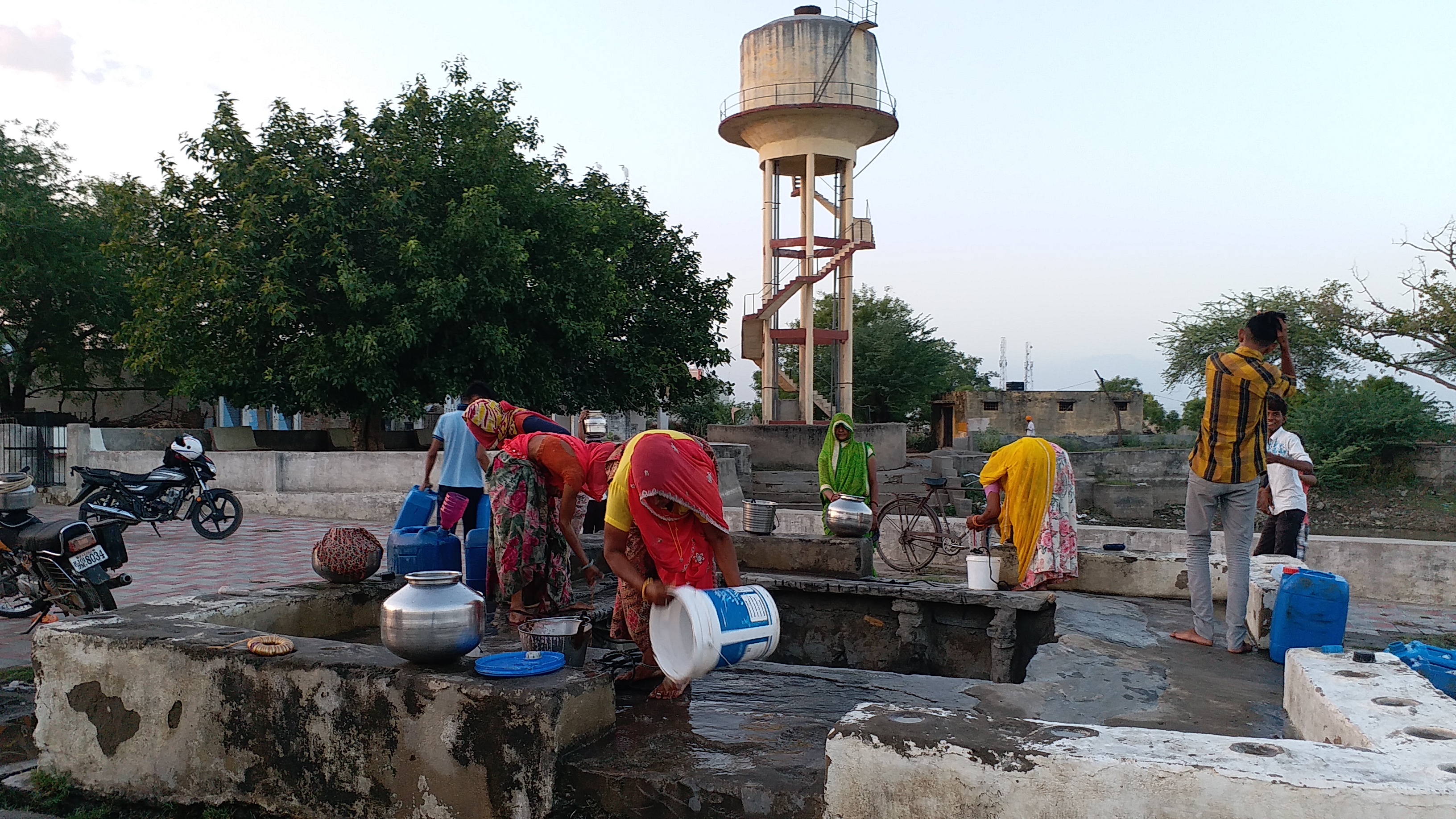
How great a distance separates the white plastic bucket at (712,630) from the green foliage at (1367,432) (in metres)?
23.0

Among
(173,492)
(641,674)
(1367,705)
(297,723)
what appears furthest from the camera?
(173,492)

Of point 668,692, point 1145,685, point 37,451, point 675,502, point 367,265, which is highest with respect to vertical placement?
point 367,265

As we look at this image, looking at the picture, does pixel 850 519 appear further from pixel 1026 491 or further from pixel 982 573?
pixel 1026 491

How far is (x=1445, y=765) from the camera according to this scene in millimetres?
2309

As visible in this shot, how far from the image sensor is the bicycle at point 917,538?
10047 mm

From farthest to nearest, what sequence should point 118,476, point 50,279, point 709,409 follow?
point 709,409
point 50,279
point 118,476

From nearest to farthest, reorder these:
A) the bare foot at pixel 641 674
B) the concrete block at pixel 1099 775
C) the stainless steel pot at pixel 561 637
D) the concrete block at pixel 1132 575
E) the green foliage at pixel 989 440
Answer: the concrete block at pixel 1099 775 → the stainless steel pot at pixel 561 637 → the bare foot at pixel 641 674 → the concrete block at pixel 1132 575 → the green foliage at pixel 989 440

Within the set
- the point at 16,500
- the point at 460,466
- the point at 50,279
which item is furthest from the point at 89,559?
the point at 50,279

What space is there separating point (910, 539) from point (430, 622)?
7.58 m

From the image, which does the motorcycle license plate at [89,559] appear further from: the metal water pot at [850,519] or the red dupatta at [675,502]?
the metal water pot at [850,519]

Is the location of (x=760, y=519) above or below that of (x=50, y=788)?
above

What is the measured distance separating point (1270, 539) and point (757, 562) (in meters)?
3.94

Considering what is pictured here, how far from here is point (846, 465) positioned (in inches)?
333

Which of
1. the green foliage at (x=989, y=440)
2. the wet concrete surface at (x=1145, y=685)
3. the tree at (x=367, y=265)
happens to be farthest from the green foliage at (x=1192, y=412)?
the wet concrete surface at (x=1145, y=685)
